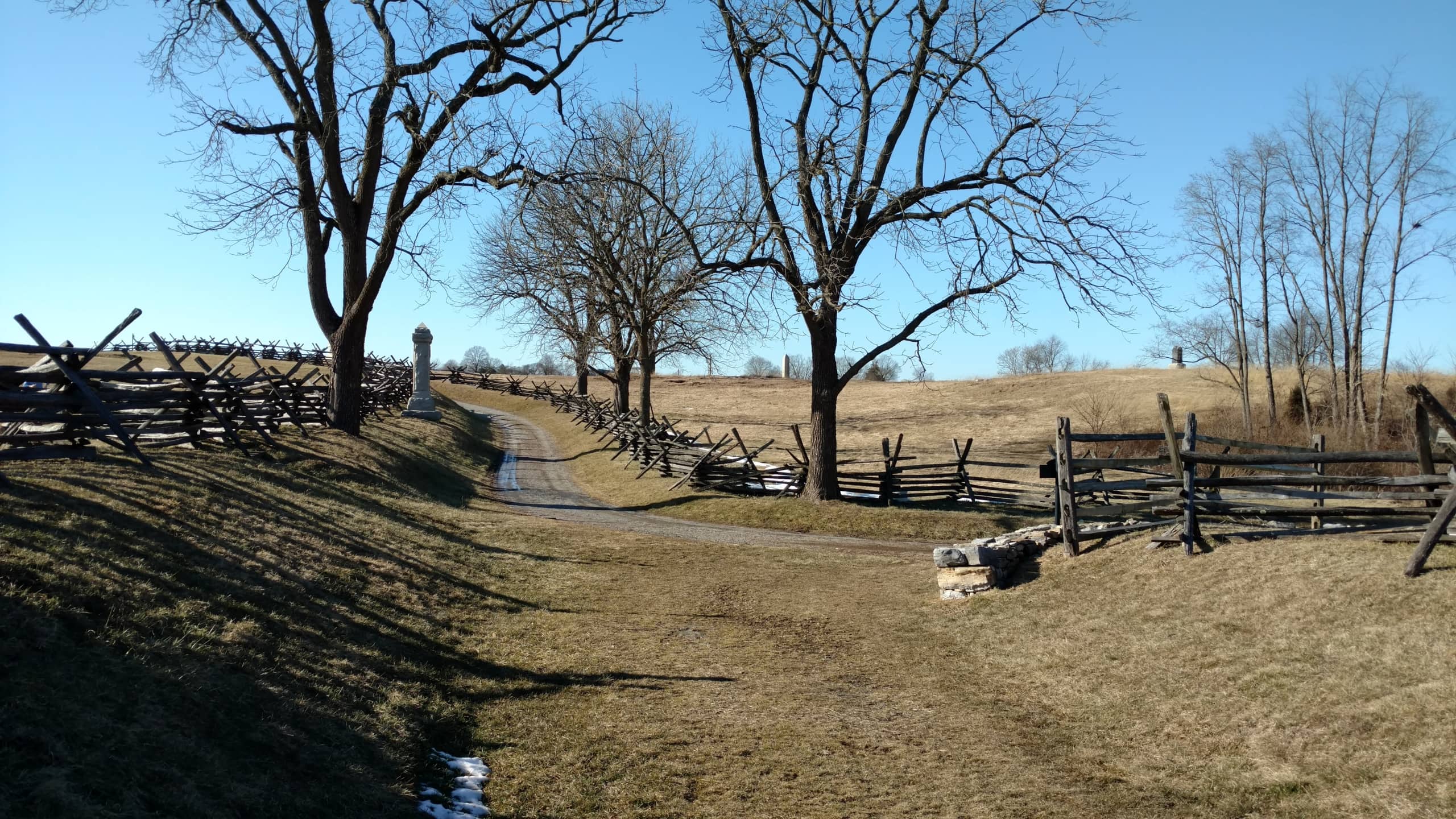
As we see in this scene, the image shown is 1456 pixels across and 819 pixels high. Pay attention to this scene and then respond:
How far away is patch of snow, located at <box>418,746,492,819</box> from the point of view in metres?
5.02

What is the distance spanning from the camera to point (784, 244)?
56.4 feet

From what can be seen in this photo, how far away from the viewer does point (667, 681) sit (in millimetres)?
7797

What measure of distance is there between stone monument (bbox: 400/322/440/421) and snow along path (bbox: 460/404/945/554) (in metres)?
4.21

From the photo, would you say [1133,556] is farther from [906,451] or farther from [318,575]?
[906,451]

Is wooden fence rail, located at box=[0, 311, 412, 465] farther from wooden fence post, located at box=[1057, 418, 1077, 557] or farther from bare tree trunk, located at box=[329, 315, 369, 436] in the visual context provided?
wooden fence post, located at box=[1057, 418, 1077, 557]

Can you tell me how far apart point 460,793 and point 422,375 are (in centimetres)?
2867

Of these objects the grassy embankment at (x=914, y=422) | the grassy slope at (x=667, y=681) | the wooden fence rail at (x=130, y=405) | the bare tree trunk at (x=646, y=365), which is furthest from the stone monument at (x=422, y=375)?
the grassy slope at (x=667, y=681)

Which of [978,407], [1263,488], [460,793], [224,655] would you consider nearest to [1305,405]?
[978,407]

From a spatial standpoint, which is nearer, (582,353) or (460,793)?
(460,793)

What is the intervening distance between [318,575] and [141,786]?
15.0ft

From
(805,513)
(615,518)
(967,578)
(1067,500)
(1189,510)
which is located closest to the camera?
(1189,510)

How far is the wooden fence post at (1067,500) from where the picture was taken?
10.8 meters

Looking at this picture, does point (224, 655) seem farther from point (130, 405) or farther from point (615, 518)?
point (615, 518)

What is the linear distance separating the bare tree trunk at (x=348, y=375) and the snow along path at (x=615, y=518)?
12.4 ft
